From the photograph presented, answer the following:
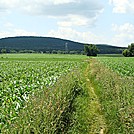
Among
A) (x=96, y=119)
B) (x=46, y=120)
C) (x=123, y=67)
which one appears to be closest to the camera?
(x=46, y=120)

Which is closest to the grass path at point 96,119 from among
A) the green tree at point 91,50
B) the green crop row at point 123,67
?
the green crop row at point 123,67

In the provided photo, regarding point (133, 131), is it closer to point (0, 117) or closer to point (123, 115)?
point (123, 115)

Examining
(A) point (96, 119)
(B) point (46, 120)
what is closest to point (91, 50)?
(A) point (96, 119)

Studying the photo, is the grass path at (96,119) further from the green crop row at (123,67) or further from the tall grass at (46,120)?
the green crop row at (123,67)

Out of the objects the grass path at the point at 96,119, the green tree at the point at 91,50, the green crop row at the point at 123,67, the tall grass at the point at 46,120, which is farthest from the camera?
the green tree at the point at 91,50

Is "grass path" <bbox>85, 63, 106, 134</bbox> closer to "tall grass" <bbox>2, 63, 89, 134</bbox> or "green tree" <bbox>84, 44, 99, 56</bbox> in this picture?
"tall grass" <bbox>2, 63, 89, 134</bbox>

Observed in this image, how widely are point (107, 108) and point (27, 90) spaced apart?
335 cm

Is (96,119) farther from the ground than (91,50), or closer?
closer

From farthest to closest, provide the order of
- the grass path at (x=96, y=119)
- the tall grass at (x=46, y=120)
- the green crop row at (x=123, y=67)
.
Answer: the green crop row at (x=123, y=67)
the grass path at (x=96, y=119)
the tall grass at (x=46, y=120)

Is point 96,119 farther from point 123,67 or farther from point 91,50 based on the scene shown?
point 91,50

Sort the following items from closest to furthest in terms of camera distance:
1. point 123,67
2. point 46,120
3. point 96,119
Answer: point 46,120, point 96,119, point 123,67

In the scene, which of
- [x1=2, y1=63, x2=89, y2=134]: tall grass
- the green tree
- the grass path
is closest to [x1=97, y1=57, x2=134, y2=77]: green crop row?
the grass path

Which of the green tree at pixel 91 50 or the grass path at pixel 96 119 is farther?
the green tree at pixel 91 50

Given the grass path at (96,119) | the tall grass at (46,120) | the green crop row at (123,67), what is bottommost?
the grass path at (96,119)
